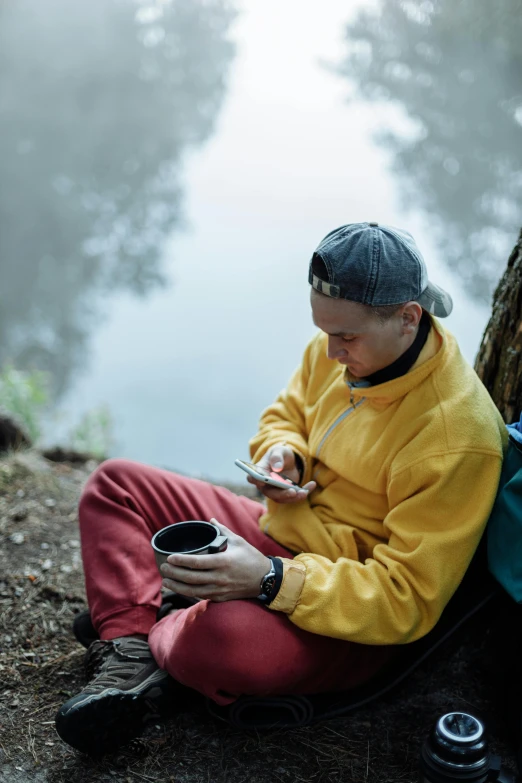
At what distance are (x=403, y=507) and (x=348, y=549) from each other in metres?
0.25

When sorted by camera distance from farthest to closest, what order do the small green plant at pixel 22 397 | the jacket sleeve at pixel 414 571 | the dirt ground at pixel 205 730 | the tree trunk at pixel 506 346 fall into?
the small green plant at pixel 22 397 → the tree trunk at pixel 506 346 → the dirt ground at pixel 205 730 → the jacket sleeve at pixel 414 571

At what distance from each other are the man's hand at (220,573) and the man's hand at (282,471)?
25cm

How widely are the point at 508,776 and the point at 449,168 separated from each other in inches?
193

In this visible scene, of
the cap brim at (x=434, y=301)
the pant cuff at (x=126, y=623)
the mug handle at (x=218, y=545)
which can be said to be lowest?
the pant cuff at (x=126, y=623)

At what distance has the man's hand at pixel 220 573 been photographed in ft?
5.38

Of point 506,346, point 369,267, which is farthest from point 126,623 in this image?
point 506,346

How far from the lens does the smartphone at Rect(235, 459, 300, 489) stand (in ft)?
5.99

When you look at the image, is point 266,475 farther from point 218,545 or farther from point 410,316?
point 410,316

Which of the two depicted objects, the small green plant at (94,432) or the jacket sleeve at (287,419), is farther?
the small green plant at (94,432)

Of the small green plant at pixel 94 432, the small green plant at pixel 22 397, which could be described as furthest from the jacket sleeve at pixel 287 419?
the small green plant at pixel 94 432

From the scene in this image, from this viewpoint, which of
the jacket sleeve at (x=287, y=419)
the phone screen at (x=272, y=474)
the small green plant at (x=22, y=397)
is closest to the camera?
the phone screen at (x=272, y=474)

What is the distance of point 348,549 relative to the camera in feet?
6.10

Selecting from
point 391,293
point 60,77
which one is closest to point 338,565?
point 391,293

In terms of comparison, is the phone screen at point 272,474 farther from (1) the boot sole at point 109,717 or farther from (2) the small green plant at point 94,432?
(2) the small green plant at point 94,432
